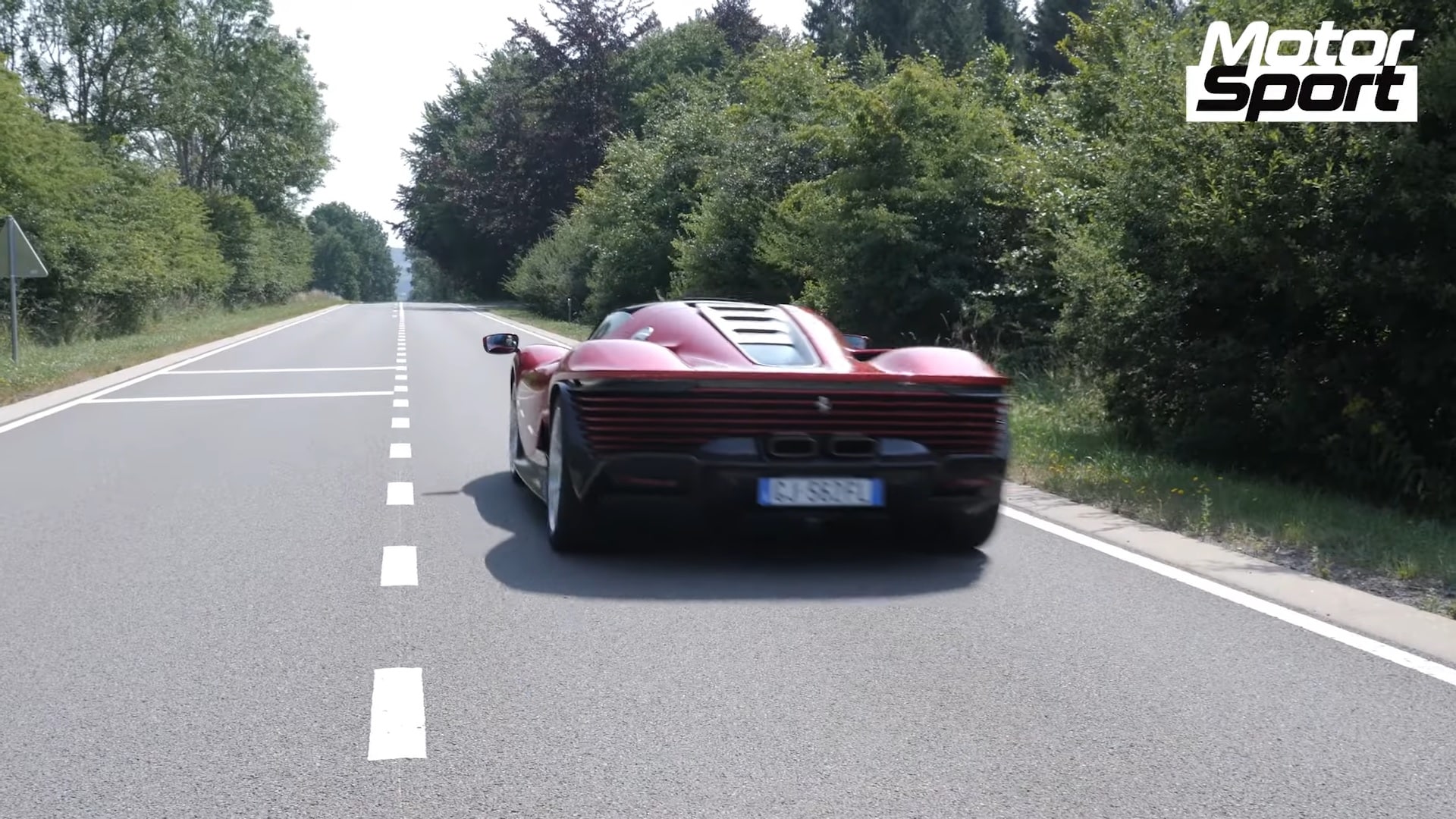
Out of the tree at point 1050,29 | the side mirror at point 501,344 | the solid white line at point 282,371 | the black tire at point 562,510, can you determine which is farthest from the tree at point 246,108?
the black tire at point 562,510

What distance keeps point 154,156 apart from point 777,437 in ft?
228

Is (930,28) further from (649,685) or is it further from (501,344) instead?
(649,685)

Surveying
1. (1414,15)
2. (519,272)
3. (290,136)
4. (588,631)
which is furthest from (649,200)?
(290,136)

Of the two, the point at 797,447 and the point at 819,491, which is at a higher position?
the point at 797,447

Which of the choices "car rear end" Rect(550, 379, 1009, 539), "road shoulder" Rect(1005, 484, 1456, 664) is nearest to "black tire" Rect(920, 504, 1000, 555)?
"car rear end" Rect(550, 379, 1009, 539)

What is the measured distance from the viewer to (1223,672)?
199 inches

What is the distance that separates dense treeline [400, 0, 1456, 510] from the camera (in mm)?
9094

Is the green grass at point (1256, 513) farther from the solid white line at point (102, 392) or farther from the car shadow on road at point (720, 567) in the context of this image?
the solid white line at point (102, 392)

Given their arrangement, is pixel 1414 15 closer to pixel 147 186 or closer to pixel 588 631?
pixel 588 631

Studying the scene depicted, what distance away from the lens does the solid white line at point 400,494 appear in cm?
896

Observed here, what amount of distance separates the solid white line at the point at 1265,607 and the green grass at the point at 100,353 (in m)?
14.6

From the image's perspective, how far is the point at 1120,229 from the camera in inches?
456

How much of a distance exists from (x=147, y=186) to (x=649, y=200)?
22.6 metres

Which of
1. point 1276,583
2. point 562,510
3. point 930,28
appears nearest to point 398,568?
point 562,510
